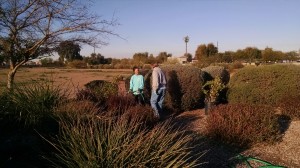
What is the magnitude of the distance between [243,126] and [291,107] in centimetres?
347

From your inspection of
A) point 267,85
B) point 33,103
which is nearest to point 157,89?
point 267,85

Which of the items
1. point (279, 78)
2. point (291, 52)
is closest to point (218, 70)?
point (279, 78)

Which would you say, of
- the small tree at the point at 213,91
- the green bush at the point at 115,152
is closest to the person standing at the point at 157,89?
the small tree at the point at 213,91

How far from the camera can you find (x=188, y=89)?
41.1ft

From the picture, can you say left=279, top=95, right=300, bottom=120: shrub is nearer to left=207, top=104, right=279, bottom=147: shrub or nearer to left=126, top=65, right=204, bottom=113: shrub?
left=207, top=104, right=279, bottom=147: shrub

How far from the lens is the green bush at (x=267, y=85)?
40.6 feet

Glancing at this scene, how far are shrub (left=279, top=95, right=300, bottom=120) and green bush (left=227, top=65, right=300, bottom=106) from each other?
1.08m

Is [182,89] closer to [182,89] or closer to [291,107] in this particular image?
[182,89]

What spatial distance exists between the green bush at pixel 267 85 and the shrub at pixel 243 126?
3.99m

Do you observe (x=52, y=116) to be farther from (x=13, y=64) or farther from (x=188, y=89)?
(x=188, y=89)

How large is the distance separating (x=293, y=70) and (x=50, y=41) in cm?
837

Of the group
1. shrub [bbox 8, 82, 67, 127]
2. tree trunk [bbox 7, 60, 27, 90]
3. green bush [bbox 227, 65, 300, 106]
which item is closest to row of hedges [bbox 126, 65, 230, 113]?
green bush [bbox 227, 65, 300, 106]

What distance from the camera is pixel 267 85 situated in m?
12.6

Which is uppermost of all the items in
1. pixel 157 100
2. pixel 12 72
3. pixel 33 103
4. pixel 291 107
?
pixel 12 72
